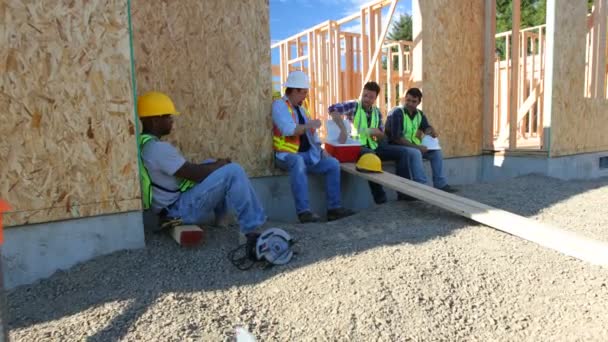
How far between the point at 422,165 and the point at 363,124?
35.7 inches

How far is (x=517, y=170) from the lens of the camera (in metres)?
6.42

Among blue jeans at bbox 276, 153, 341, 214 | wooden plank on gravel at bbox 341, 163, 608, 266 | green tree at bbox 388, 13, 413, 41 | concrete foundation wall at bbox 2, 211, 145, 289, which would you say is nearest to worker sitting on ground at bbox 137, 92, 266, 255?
concrete foundation wall at bbox 2, 211, 145, 289

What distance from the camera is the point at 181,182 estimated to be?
11.7 feet

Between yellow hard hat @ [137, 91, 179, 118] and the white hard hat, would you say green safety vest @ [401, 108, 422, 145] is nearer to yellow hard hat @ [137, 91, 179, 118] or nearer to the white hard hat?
the white hard hat

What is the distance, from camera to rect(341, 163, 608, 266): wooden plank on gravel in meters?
2.97

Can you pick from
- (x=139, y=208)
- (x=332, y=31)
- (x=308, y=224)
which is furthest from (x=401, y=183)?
(x=332, y=31)

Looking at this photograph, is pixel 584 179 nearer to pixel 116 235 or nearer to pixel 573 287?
pixel 573 287

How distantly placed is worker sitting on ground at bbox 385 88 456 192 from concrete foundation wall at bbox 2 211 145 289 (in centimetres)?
341

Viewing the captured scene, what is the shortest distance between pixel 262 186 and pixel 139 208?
1704 mm

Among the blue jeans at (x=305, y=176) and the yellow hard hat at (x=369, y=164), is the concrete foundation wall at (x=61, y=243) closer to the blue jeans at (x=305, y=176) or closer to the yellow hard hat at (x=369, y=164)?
the blue jeans at (x=305, y=176)

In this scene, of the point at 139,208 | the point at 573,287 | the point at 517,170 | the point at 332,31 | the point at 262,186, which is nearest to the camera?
the point at 573,287

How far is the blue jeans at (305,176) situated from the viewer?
439 centimetres

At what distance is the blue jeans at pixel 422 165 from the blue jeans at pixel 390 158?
63 millimetres

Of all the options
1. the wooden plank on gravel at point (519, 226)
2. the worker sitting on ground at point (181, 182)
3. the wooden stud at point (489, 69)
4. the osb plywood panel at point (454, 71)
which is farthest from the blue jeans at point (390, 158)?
the worker sitting on ground at point (181, 182)
